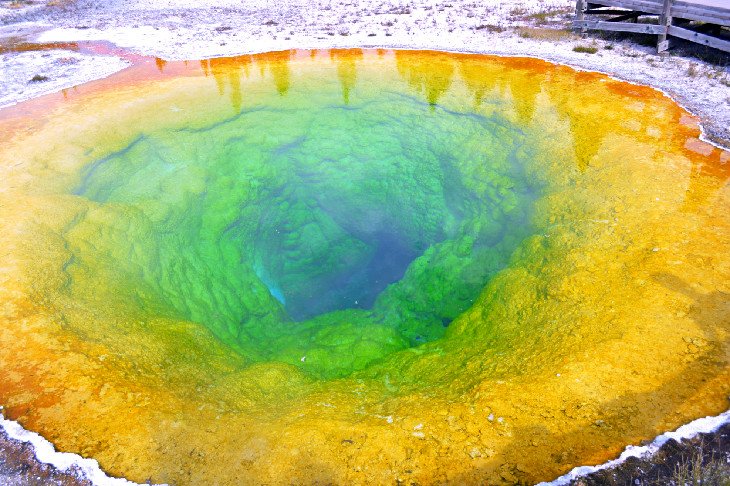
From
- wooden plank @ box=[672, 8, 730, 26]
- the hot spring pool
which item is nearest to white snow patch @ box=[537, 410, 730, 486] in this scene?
the hot spring pool

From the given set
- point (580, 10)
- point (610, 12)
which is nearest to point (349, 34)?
point (580, 10)

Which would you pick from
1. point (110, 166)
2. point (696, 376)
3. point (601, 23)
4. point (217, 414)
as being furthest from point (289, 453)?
point (601, 23)

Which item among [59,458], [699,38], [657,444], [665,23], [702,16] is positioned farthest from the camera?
[665,23]

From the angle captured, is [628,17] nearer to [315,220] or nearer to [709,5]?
[709,5]

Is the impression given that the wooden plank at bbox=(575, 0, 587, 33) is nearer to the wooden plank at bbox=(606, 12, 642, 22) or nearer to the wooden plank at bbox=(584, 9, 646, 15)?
the wooden plank at bbox=(584, 9, 646, 15)

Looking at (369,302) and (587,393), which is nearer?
(587,393)

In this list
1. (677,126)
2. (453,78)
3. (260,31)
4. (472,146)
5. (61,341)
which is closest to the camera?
(61,341)

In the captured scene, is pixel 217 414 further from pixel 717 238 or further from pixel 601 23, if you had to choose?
pixel 601 23
